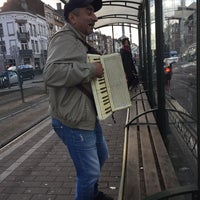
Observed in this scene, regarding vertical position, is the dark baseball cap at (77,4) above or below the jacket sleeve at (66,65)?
above

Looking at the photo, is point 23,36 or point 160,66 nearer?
point 160,66

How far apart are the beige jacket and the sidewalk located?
1501 millimetres

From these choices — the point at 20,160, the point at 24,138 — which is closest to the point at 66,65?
the point at 20,160

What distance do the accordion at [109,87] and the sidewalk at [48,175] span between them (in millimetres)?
1427

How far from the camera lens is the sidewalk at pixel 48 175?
4109mm

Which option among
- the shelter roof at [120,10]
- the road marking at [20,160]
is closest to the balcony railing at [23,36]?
the shelter roof at [120,10]

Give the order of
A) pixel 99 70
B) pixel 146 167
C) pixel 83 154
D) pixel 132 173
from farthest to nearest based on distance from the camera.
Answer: pixel 146 167
pixel 132 173
pixel 83 154
pixel 99 70

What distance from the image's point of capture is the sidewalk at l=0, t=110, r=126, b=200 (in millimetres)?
4109

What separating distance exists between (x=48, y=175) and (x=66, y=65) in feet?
8.17

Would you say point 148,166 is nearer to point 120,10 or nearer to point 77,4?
point 77,4

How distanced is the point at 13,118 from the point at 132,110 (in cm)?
400

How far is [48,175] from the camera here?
4688mm

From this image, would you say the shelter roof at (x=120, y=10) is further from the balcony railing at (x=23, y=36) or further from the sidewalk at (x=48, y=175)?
the balcony railing at (x=23, y=36)

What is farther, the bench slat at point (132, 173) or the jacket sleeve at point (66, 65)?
the bench slat at point (132, 173)
